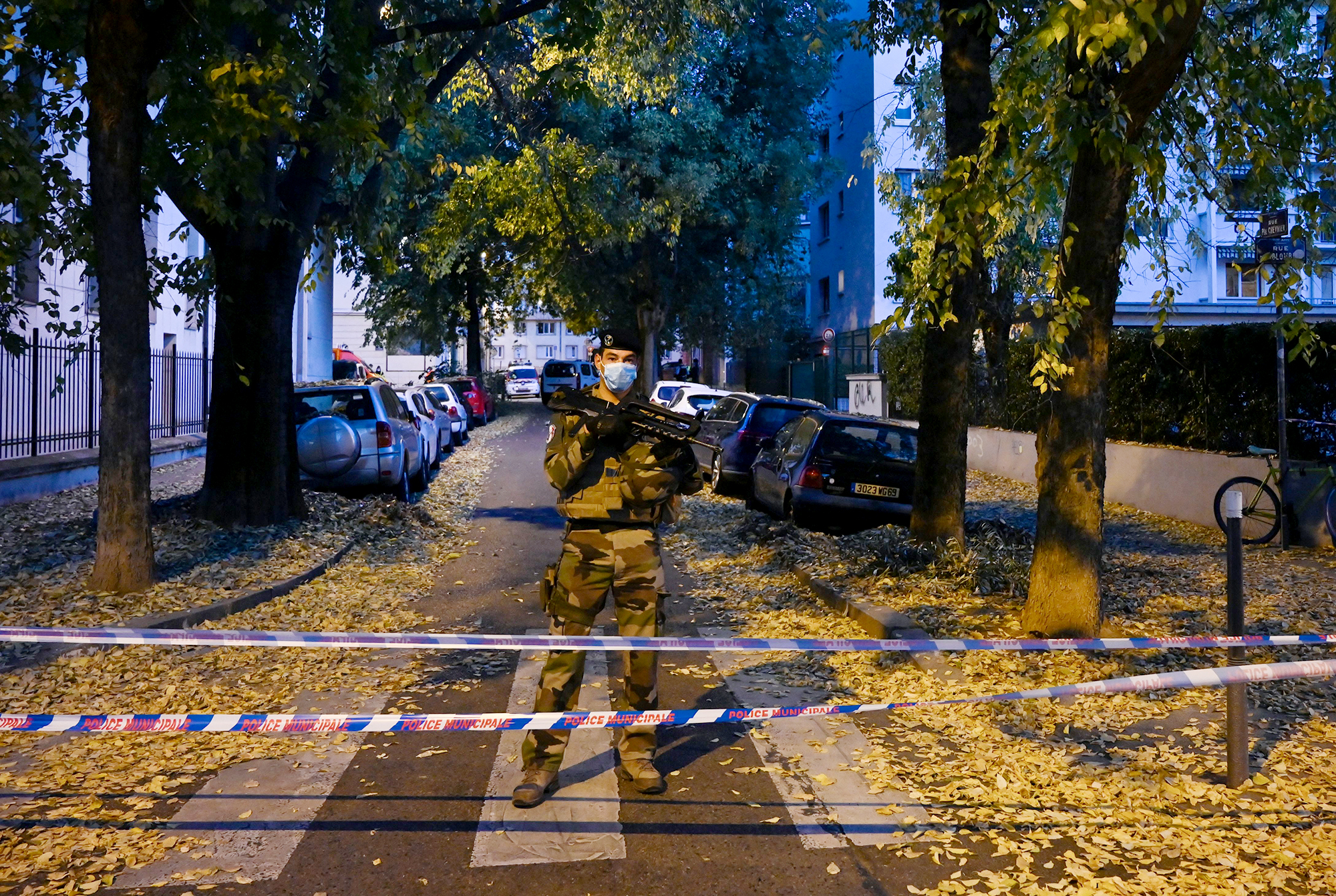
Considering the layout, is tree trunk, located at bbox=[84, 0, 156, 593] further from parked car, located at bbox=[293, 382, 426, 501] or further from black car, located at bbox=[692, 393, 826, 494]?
black car, located at bbox=[692, 393, 826, 494]

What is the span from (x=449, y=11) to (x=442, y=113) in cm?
271

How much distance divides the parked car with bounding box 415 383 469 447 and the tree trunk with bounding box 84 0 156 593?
18181 mm

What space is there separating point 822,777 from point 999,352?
58.3 feet

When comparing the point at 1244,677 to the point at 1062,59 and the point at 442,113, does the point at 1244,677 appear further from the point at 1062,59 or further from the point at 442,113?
the point at 442,113

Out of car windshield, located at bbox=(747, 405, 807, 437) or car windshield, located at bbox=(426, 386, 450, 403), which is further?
car windshield, located at bbox=(426, 386, 450, 403)

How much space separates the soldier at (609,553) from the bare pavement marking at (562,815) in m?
0.11

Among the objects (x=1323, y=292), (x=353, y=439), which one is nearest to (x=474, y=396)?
(x=353, y=439)

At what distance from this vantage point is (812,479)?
42.5 feet

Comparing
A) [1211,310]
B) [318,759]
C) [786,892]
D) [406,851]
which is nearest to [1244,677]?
[786,892]

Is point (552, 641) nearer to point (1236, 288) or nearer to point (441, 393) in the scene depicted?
point (441, 393)

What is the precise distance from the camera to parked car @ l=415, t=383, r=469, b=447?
2788 centimetres

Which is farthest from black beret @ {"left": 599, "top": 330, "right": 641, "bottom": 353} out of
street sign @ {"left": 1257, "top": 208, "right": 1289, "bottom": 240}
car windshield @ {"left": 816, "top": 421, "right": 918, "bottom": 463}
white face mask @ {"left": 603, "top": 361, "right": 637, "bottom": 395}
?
car windshield @ {"left": 816, "top": 421, "right": 918, "bottom": 463}

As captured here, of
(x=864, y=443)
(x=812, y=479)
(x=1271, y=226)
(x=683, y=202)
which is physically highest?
(x=683, y=202)

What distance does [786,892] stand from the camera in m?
4.16
